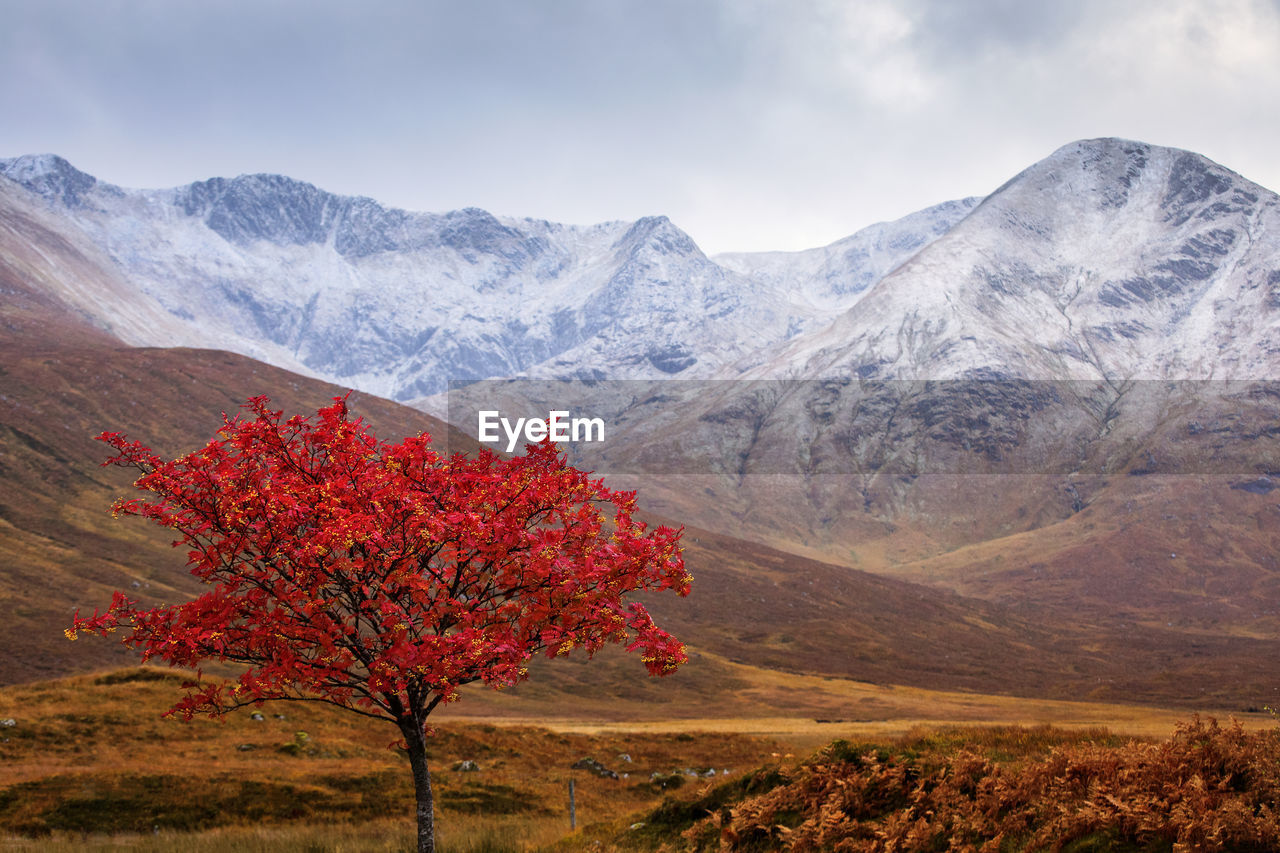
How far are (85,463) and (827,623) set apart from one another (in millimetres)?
126073

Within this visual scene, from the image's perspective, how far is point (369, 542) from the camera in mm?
14273

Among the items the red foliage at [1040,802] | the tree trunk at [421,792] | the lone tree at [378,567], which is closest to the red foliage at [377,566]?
the lone tree at [378,567]

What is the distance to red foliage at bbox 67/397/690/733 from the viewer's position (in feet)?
45.2

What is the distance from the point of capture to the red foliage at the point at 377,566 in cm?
1377

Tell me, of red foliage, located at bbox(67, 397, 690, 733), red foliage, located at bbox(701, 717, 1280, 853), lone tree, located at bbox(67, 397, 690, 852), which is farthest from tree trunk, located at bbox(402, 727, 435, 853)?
red foliage, located at bbox(701, 717, 1280, 853)

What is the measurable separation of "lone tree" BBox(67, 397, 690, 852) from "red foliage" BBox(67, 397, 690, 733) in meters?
0.03

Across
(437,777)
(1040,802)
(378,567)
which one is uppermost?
(378,567)

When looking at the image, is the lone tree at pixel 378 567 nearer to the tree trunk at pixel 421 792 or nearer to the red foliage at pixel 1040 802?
the tree trunk at pixel 421 792

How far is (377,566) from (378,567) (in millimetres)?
26

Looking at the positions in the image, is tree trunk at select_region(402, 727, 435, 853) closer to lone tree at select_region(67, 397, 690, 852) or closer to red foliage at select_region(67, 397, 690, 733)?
lone tree at select_region(67, 397, 690, 852)

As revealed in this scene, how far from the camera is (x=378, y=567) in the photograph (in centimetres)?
1457

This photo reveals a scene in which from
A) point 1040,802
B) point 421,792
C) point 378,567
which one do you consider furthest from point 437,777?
point 1040,802

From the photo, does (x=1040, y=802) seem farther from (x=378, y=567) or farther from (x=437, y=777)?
(x=437, y=777)

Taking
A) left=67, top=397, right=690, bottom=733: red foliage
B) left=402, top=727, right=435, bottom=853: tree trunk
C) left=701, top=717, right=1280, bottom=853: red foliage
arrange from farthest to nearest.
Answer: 1. left=402, top=727, right=435, bottom=853: tree trunk
2. left=67, top=397, right=690, bottom=733: red foliage
3. left=701, top=717, right=1280, bottom=853: red foliage
